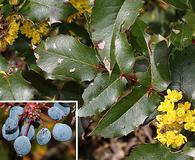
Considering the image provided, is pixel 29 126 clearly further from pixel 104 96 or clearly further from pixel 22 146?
pixel 104 96

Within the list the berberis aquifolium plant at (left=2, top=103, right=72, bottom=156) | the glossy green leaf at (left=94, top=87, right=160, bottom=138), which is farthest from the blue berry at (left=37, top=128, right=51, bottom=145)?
the glossy green leaf at (left=94, top=87, right=160, bottom=138)

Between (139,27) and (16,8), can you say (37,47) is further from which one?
(139,27)

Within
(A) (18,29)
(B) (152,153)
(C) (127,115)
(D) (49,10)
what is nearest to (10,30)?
(A) (18,29)

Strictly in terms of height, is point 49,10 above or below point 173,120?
above

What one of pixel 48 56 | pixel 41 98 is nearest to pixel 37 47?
pixel 48 56

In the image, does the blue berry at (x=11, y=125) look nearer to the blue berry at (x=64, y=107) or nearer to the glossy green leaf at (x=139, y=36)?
the blue berry at (x=64, y=107)

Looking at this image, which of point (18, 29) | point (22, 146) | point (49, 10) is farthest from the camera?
point (18, 29)

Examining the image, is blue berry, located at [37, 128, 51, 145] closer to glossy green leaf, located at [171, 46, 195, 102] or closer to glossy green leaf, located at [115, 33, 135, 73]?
glossy green leaf, located at [115, 33, 135, 73]
